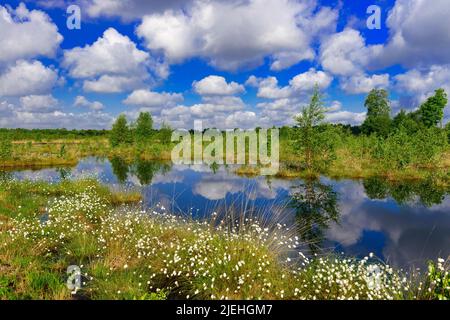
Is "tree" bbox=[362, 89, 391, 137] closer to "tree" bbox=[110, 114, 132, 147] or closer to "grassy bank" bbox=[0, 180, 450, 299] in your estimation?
"tree" bbox=[110, 114, 132, 147]

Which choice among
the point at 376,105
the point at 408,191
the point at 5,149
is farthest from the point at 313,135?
the point at 376,105

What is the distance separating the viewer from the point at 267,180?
27.2 metres

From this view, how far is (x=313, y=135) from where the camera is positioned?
96.5 feet

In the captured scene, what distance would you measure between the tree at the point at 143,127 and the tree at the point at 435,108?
53703 millimetres

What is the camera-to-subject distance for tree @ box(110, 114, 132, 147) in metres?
61.3

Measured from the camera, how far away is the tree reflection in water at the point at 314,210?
13049 mm

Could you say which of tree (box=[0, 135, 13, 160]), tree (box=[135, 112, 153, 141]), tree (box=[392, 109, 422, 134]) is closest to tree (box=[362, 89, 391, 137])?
tree (box=[392, 109, 422, 134])

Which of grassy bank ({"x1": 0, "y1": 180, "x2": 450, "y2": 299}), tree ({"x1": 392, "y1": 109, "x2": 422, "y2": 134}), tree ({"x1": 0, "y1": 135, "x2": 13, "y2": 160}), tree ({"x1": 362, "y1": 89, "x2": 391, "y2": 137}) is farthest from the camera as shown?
tree ({"x1": 362, "y1": 89, "x2": 391, "y2": 137})

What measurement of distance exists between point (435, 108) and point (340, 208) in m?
58.5

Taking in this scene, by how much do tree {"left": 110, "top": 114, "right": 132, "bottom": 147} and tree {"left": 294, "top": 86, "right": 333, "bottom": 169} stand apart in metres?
40.2

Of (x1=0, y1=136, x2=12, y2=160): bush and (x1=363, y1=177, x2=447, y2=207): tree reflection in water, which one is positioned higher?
(x1=0, y1=136, x2=12, y2=160): bush

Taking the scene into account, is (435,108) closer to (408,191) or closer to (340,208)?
(408,191)

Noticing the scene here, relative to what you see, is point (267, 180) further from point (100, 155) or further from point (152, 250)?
point (100, 155)
